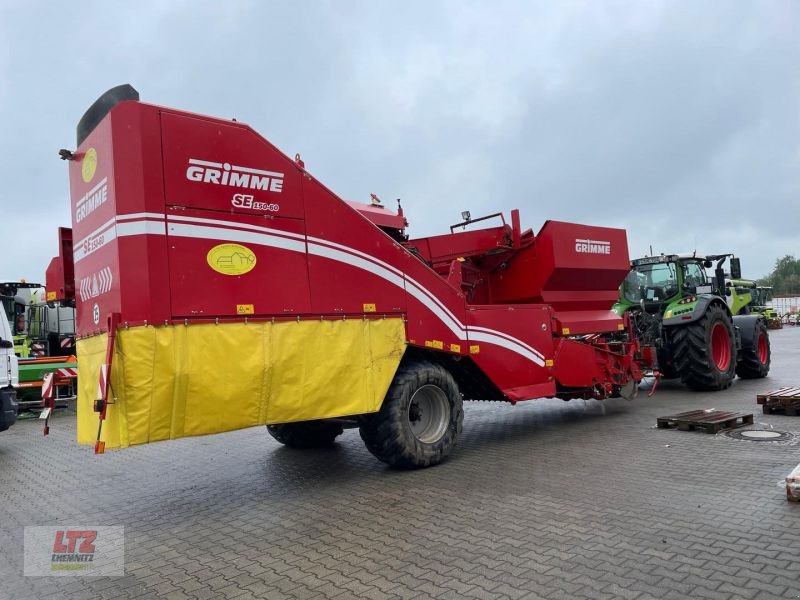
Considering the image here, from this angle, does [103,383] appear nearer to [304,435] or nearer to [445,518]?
[445,518]

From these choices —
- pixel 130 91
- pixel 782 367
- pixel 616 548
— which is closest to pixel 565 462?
pixel 616 548

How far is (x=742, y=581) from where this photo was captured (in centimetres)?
330

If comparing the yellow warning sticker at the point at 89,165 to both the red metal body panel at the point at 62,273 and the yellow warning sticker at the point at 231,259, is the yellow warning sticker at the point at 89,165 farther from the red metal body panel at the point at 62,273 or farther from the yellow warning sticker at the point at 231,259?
the yellow warning sticker at the point at 231,259

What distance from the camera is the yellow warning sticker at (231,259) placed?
490 cm

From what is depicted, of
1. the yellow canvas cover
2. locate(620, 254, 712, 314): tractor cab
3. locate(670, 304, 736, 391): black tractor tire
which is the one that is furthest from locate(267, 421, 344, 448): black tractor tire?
locate(620, 254, 712, 314): tractor cab

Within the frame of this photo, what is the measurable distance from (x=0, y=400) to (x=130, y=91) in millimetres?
5564

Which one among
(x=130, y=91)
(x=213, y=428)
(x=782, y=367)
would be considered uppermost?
(x=130, y=91)

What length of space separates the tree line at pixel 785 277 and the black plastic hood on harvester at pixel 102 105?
97608mm

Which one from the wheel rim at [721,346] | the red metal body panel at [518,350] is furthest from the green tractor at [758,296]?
the red metal body panel at [518,350]

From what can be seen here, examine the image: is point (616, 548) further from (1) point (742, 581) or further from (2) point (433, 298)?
(2) point (433, 298)

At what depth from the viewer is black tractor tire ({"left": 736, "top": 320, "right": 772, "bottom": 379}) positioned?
12421mm

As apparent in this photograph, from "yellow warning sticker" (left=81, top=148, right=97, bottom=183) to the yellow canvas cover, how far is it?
1.42m

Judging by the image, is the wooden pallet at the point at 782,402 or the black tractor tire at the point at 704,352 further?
the black tractor tire at the point at 704,352

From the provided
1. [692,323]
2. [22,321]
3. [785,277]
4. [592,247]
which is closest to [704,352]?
[692,323]
